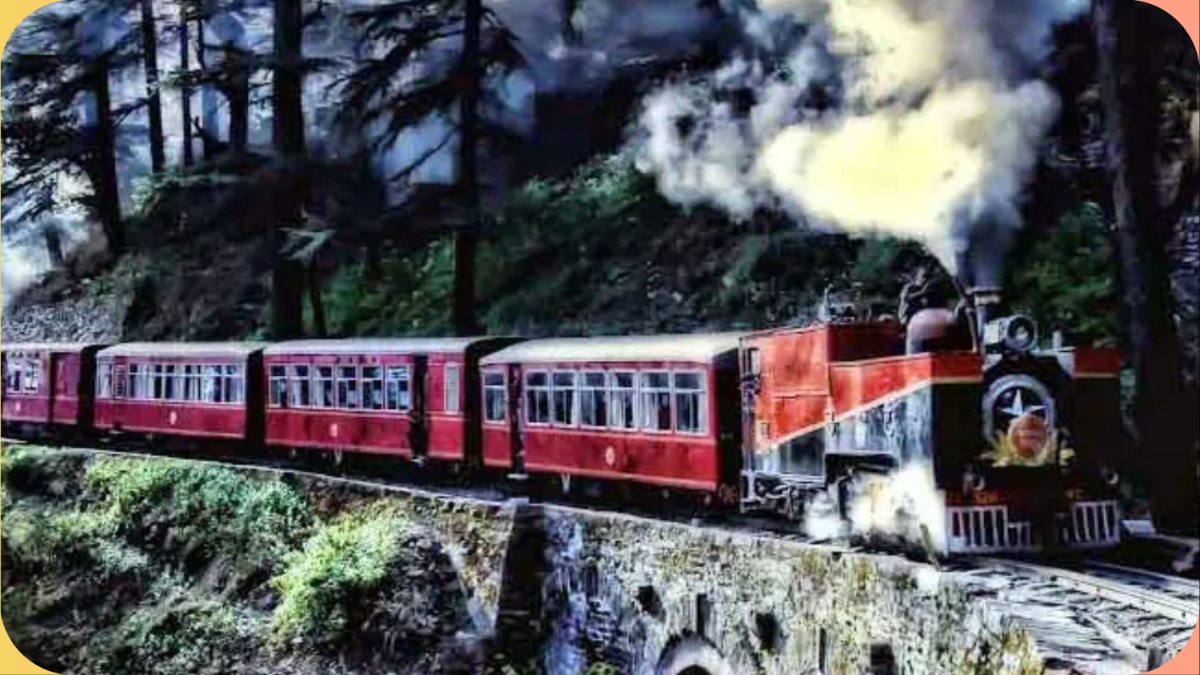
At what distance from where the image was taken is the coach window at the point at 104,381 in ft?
17.5

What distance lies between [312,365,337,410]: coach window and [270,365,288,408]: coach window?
3.3 inches

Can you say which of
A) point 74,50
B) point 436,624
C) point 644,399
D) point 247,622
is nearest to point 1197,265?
point 644,399

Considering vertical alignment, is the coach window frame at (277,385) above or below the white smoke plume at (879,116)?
below

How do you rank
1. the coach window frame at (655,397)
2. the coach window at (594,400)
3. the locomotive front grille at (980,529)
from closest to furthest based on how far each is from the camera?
the locomotive front grille at (980,529) < the coach window frame at (655,397) < the coach window at (594,400)

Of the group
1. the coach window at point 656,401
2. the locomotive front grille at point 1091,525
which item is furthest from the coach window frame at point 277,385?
the locomotive front grille at point 1091,525

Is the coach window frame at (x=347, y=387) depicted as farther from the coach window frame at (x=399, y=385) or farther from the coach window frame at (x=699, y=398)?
the coach window frame at (x=699, y=398)

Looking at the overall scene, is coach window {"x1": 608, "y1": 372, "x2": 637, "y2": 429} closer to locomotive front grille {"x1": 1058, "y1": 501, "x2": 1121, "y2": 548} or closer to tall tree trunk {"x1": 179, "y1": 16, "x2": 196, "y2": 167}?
locomotive front grille {"x1": 1058, "y1": 501, "x2": 1121, "y2": 548}

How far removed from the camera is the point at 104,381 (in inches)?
211

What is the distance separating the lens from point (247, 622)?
4.88m

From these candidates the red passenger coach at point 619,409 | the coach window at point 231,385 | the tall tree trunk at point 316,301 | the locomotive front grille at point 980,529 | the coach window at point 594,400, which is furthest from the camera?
the coach window at point 231,385

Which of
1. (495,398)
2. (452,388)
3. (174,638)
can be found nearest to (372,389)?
(452,388)

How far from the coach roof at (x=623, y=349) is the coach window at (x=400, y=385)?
29 cm

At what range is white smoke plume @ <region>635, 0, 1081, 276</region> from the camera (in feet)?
13.5

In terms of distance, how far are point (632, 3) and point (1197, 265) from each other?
1.47m
